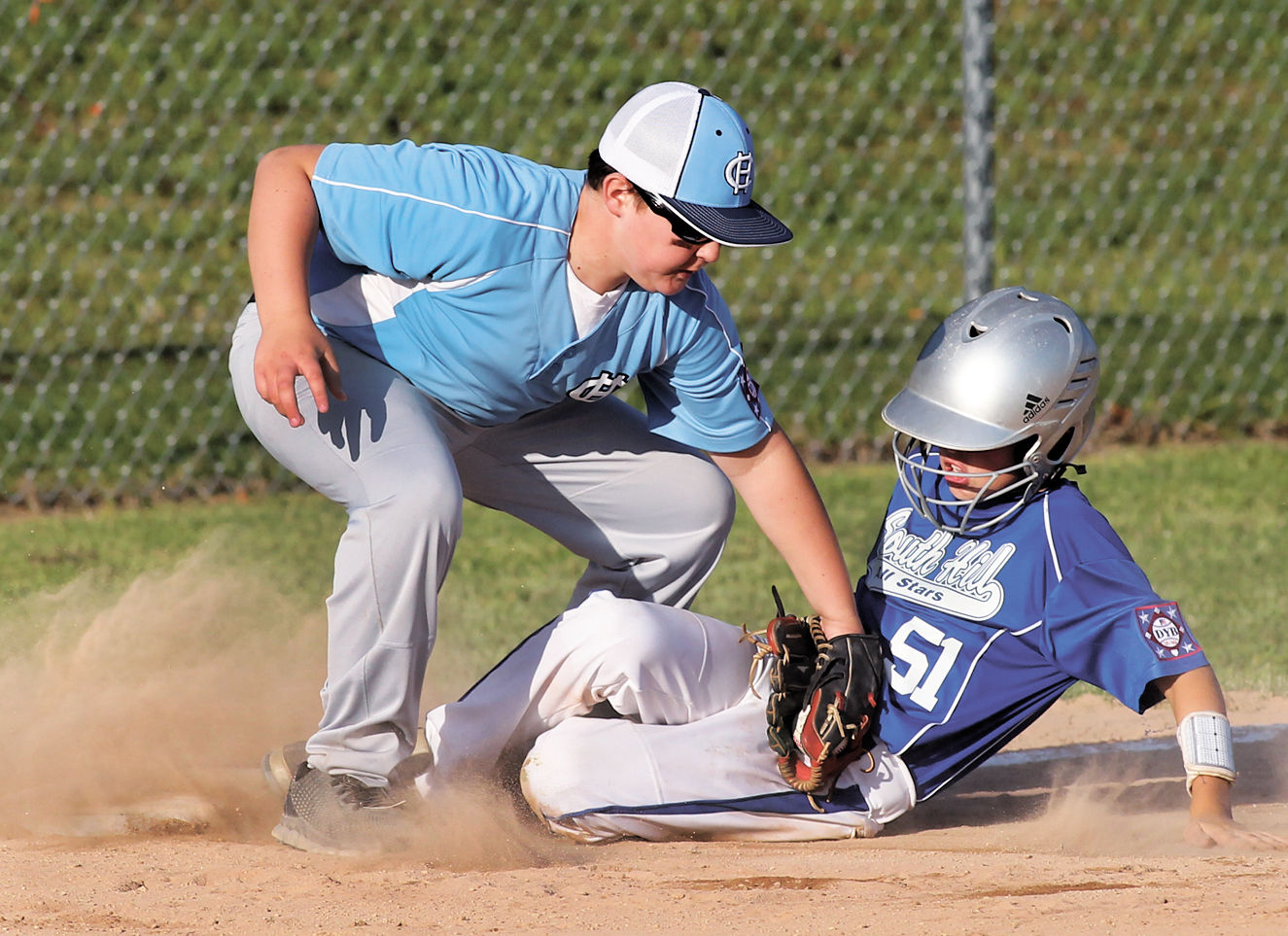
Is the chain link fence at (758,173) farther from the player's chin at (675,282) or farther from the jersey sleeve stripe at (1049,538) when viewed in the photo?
the jersey sleeve stripe at (1049,538)

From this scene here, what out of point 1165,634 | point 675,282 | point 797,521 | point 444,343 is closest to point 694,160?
point 675,282

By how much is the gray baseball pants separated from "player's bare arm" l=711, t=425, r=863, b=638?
0.23 meters

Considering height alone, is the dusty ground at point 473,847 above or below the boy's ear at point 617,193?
below

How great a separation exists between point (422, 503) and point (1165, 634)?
4.70ft

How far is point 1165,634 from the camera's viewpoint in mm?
2969

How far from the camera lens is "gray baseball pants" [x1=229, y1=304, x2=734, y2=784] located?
3.22 metres

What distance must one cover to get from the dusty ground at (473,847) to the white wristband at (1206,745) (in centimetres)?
16

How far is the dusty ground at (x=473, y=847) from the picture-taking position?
8.54ft

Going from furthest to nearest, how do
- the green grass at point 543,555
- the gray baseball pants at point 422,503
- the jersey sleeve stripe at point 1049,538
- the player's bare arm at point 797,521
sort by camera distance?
1. the green grass at point 543,555
2. the player's bare arm at point 797,521
3. the gray baseball pants at point 422,503
4. the jersey sleeve stripe at point 1049,538

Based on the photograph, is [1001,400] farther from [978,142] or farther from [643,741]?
[978,142]

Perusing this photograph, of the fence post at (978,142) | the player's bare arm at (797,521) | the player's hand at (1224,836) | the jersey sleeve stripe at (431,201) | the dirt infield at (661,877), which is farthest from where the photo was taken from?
the fence post at (978,142)

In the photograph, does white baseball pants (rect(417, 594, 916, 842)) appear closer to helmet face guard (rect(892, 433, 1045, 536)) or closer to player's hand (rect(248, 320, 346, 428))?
helmet face guard (rect(892, 433, 1045, 536))

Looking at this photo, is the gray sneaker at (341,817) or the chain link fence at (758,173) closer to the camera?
the gray sneaker at (341,817)

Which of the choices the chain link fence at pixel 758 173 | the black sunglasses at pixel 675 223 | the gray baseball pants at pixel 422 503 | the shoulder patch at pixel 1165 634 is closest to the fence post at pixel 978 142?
the chain link fence at pixel 758 173
